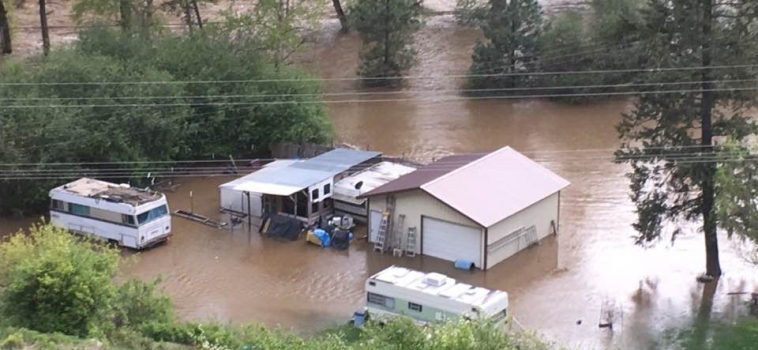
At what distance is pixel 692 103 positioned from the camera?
25.4 m

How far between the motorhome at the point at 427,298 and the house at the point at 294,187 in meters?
6.85

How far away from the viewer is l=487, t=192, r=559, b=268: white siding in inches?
1093

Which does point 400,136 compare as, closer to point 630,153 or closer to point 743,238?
point 630,153

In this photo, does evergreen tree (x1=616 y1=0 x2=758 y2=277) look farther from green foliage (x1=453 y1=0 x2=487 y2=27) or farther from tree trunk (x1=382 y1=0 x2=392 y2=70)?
green foliage (x1=453 y1=0 x2=487 y2=27)

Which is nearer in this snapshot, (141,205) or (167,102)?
(141,205)

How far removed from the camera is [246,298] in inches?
1022

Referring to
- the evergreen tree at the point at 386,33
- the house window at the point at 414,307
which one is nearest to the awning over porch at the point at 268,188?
the house window at the point at 414,307

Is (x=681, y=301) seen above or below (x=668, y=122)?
below

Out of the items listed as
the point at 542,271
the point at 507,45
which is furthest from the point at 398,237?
the point at 507,45

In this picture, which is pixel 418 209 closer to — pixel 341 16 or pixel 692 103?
pixel 692 103

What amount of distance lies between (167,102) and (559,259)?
14097mm

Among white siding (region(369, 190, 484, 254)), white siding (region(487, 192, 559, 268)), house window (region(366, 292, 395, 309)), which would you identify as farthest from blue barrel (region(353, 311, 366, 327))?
white siding (region(487, 192, 559, 268))

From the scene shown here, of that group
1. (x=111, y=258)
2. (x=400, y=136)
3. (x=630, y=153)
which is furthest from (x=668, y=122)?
(x=400, y=136)

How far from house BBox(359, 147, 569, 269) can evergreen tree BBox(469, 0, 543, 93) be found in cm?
1600
